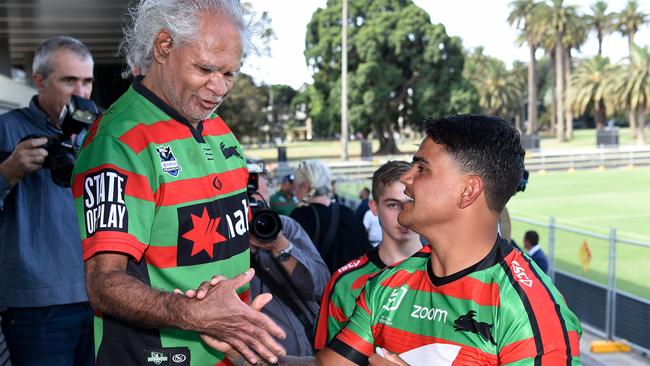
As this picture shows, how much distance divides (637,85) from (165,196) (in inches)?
2307

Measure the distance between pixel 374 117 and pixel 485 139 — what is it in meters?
46.8

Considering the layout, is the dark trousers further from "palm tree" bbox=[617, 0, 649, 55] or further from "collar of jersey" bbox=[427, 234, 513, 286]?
"palm tree" bbox=[617, 0, 649, 55]

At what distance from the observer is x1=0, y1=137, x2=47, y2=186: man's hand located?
2800mm

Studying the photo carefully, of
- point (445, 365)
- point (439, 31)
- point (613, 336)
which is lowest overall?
point (613, 336)

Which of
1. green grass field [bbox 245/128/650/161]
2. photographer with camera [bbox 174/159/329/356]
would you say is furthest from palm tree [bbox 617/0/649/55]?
photographer with camera [bbox 174/159/329/356]

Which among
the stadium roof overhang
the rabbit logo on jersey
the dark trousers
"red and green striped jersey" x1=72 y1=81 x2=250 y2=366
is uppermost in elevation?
the stadium roof overhang

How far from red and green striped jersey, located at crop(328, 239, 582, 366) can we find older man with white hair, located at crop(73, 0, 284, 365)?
1.49 feet

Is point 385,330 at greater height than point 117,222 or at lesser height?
lesser

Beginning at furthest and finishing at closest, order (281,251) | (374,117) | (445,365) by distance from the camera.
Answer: (374,117) → (281,251) → (445,365)

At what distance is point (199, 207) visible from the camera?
2139 mm

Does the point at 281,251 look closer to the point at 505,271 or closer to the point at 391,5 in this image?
the point at 505,271

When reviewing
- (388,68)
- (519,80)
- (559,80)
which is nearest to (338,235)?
(388,68)

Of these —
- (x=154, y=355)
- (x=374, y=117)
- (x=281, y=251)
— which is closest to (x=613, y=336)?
(x=281, y=251)

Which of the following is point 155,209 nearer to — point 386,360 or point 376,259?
point 386,360
